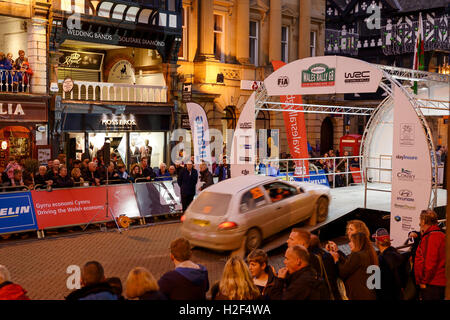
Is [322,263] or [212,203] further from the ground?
[322,263]

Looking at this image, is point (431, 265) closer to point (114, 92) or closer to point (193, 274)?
point (193, 274)

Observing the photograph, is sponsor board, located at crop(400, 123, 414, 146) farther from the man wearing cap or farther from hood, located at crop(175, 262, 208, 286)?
hood, located at crop(175, 262, 208, 286)

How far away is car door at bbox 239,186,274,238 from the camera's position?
41.5ft

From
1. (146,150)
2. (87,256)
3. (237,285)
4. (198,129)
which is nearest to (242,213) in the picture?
(87,256)

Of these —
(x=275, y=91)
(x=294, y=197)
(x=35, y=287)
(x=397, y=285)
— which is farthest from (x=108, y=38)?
(x=397, y=285)

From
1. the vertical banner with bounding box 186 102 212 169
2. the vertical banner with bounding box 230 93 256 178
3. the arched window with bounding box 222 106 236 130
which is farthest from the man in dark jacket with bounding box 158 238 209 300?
the arched window with bounding box 222 106 236 130

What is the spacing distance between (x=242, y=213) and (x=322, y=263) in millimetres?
5941

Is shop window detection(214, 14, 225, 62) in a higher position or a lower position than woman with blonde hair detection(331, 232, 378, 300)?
higher

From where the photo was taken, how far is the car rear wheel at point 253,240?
495 inches

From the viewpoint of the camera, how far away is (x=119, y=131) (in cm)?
2638

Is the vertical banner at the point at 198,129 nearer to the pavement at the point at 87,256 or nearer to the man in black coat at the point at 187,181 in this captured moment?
the man in black coat at the point at 187,181

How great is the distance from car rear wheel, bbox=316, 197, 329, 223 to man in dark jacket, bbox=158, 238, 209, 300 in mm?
9225

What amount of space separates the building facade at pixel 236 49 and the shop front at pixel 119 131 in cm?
137

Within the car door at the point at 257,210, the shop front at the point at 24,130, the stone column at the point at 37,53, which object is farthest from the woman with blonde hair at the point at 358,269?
the stone column at the point at 37,53
